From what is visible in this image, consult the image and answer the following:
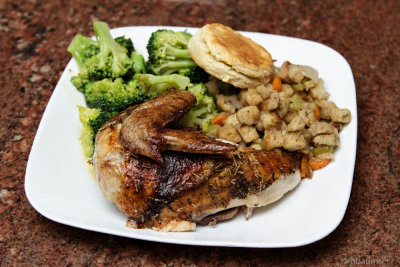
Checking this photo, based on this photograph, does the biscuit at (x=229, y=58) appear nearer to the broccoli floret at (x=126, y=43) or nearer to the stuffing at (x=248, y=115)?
the stuffing at (x=248, y=115)

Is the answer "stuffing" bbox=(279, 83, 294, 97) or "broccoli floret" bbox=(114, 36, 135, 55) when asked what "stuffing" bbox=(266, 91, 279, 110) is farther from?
"broccoli floret" bbox=(114, 36, 135, 55)

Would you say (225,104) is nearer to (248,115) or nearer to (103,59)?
(248,115)

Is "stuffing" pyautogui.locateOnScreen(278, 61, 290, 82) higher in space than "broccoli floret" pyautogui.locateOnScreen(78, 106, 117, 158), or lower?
higher

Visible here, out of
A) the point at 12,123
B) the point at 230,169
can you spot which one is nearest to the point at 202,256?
the point at 230,169

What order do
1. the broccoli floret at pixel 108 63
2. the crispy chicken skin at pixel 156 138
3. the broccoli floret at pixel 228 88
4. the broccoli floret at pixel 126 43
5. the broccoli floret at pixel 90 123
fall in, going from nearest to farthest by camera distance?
the crispy chicken skin at pixel 156 138, the broccoli floret at pixel 90 123, the broccoli floret at pixel 108 63, the broccoli floret at pixel 228 88, the broccoli floret at pixel 126 43

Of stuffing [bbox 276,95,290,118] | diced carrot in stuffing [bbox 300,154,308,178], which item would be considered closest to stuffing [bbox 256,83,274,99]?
stuffing [bbox 276,95,290,118]

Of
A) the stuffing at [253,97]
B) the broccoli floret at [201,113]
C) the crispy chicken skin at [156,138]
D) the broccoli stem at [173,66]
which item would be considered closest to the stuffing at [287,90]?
the stuffing at [253,97]
